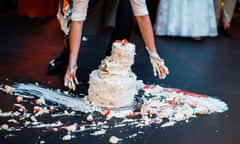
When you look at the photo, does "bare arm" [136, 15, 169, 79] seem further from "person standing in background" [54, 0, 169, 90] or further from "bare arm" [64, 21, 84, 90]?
"bare arm" [64, 21, 84, 90]

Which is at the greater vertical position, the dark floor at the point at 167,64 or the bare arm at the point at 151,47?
the bare arm at the point at 151,47

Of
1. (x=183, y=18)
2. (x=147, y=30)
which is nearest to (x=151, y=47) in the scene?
(x=147, y=30)

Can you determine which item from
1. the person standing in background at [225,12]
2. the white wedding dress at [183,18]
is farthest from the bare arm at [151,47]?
the person standing in background at [225,12]

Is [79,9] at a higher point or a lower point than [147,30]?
higher

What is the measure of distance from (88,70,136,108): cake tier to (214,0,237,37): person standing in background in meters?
1.61

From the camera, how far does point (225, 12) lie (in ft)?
11.6

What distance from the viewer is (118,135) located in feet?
5.87

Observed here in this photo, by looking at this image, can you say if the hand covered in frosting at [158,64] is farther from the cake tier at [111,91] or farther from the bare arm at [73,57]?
the bare arm at [73,57]

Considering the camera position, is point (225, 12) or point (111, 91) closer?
point (111, 91)

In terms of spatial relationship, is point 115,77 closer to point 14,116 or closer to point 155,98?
point 155,98

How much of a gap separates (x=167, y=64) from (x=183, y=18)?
72 cm

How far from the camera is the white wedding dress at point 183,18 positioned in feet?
10.7

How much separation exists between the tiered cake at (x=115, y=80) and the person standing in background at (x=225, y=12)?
63.4 inches

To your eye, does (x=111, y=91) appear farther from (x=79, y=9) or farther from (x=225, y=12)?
(x=225, y=12)
